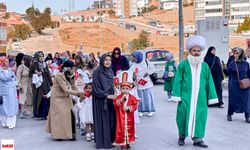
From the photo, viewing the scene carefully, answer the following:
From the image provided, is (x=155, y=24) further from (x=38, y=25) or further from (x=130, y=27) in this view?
(x=38, y=25)

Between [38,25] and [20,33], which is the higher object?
[38,25]

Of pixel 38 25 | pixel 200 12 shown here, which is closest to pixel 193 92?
pixel 38 25

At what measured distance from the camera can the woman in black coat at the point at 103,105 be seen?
8719 millimetres

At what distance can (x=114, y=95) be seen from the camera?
8.73m

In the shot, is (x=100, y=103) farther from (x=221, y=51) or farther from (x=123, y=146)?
(x=221, y=51)

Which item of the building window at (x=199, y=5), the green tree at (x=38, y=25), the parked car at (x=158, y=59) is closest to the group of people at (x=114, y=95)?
the parked car at (x=158, y=59)

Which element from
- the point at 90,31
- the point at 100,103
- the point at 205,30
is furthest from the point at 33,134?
the point at 90,31

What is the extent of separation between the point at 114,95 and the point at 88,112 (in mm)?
1041

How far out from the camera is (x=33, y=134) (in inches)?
422

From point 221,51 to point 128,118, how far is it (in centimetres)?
1211

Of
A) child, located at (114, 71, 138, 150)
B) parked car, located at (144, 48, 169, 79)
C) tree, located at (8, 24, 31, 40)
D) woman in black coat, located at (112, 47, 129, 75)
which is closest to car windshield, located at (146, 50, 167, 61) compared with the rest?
parked car, located at (144, 48, 169, 79)

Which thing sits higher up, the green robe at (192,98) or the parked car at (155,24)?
the parked car at (155,24)

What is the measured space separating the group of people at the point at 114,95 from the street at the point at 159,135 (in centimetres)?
29

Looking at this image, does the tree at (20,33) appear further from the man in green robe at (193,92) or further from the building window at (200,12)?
the man in green robe at (193,92)
